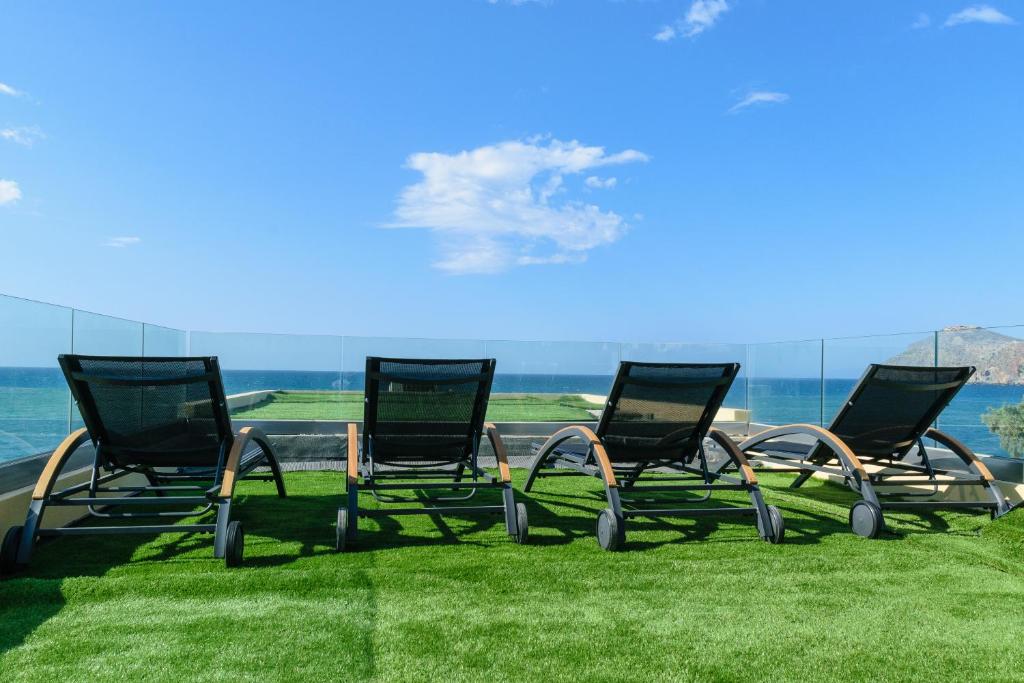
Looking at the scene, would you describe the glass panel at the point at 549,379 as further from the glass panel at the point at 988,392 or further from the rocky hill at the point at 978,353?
the glass panel at the point at 988,392

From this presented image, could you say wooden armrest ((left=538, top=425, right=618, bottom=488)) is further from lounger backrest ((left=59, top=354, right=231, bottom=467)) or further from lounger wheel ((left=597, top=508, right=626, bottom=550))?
lounger backrest ((left=59, top=354, right=231, bottom=467))

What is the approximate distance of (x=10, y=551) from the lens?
3.21 m

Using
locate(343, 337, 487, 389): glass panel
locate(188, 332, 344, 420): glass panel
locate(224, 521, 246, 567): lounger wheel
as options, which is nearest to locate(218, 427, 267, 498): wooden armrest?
locate(224, 521, 246, 567): lounger wheel

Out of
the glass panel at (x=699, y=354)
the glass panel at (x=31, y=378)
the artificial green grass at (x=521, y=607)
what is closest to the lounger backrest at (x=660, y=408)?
the artificial green grass at (x=521, y=607)

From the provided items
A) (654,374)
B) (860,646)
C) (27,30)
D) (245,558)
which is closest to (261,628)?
(245,558)

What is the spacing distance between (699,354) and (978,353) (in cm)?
411

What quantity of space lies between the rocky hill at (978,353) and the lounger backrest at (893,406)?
2.29ft

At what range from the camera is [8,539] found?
322 centimetres

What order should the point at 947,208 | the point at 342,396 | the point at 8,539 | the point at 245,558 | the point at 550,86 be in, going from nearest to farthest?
1. the point at 8,539
2. the point at 245,558
3. the point at 342,396
4. the point at 550,86
5. the point at 947,208

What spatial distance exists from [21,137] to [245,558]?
58.4 ft

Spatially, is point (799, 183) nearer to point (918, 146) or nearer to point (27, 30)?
point (918, 146)

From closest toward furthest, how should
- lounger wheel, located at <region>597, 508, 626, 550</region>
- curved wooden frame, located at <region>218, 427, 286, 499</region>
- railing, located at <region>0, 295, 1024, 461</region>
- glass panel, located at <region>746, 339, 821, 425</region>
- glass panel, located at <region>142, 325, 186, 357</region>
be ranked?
curved wooden frame, located at <region>218, 427, 286, 499</region>
lounger wheel, located at <region>597, 508, 626, 550</region>
railing, located at <region>0, 295, 1024, 461</region>
glass panel, located at <region>142, 325, 186, 357</region>
glass panel, located at <region>746, 339, 821, 425</region>

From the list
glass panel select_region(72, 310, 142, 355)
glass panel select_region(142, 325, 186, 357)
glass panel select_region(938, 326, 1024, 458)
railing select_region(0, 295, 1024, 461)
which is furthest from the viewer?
glass panel select_region(142, 325, 186, 357)

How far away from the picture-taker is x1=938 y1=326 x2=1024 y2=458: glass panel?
5.57 meters
